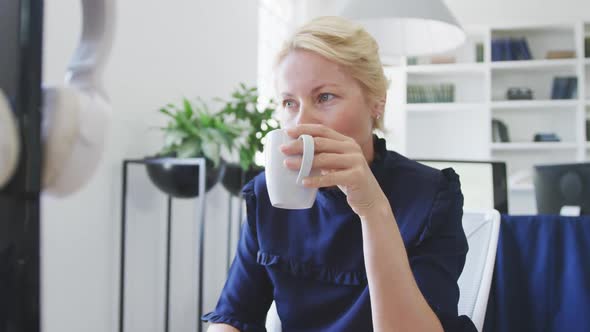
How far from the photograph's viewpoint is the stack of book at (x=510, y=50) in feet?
16.5

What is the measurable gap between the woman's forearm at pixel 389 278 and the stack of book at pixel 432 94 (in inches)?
182

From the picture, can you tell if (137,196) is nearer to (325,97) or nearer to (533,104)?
(325,97)

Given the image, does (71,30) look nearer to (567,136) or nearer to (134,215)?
(134,215)

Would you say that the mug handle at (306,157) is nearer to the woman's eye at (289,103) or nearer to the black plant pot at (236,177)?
the woman's eye at (289,103)

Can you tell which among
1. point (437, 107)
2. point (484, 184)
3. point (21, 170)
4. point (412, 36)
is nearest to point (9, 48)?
point (21, 170)

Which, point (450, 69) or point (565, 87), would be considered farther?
point (450, 69)

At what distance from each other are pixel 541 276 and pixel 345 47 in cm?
68

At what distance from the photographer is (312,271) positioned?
97 cm

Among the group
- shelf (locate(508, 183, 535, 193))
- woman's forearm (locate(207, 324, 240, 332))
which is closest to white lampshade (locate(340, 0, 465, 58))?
woman's forearm (locate(207, 324, 240, 332))

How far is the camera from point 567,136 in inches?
197

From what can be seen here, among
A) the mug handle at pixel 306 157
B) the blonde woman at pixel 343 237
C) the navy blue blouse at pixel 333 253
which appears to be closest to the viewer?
the mug handle at pixel 306 157

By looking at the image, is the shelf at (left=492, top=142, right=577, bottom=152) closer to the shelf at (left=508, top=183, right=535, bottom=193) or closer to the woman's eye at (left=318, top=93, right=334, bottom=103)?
the shelf at (left=508, top=183, right=535, bottom=193)

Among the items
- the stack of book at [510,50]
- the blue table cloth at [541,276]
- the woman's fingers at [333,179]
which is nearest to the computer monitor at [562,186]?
the blue table cloth at [541,276]

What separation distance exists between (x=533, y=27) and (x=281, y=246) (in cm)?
473
